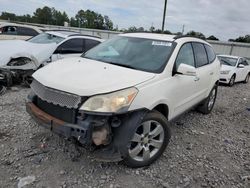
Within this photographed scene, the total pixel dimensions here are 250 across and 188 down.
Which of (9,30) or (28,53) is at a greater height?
(9,30)

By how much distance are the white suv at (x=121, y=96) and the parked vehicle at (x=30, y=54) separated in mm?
2794

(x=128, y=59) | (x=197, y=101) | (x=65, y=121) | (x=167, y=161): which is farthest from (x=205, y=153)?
(x=65, y=121)

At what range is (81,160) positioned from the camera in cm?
316

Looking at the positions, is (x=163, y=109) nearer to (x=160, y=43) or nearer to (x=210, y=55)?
(x=160, y=43)

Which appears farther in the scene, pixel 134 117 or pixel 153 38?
pixel 153 38

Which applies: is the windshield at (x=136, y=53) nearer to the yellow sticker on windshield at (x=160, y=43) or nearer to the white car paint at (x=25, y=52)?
the yellow sticker on windshield at (x=160, y=43)

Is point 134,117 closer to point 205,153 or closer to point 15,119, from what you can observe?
point 205,153

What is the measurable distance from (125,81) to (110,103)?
0.38 metres

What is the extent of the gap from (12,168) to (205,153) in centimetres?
282

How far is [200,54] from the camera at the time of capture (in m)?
4.75

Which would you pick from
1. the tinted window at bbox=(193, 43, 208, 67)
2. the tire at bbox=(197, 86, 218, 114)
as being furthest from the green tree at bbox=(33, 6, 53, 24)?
the tinted window at bbox=(193, 43, 208, 67)

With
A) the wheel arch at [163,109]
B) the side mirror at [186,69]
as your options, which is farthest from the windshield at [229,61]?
the wheel arch at [163,109]

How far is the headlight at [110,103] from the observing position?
8.40 ft

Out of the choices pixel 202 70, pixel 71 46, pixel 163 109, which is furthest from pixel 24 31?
pixel 163 109
